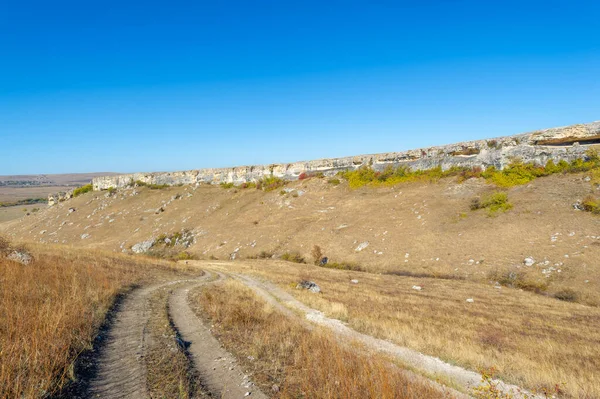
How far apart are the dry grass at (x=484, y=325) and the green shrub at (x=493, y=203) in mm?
12144

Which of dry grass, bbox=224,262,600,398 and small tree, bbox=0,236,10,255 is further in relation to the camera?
small tree, bbox=0,236,10,255

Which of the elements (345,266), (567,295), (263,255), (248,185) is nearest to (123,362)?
(567,295)

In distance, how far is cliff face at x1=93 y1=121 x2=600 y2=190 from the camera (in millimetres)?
34281

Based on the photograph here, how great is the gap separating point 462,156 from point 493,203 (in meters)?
14.4

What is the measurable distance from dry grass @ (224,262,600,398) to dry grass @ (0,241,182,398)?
29.4ft

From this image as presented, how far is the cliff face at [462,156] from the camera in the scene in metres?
34.3

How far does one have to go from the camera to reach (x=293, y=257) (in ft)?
113

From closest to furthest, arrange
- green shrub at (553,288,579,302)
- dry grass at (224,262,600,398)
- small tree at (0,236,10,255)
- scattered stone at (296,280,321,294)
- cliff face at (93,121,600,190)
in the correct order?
dry grass at (224,262,600,398), small tree at (0,236,10,255), green shrub at (553,288,579,302), scattered stone at (296,280,321,294), cliff face at (93,121,600,190)

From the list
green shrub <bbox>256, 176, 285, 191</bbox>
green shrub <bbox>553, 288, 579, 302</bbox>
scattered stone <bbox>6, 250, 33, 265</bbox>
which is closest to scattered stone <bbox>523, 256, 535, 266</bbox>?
green shrub <bbox>553, 288, 579, 302</bbox>

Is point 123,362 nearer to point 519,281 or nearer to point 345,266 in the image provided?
point 519,281

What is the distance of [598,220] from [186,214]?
5574 cm

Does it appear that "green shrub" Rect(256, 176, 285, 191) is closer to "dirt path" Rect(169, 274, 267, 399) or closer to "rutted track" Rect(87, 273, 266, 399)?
"dirt path" Rect(169, 274, 267, 399)

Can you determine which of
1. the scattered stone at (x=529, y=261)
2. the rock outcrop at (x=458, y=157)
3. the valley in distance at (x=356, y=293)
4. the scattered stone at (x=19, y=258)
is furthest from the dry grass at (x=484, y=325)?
the rock outcrop at (x=458, y=157)

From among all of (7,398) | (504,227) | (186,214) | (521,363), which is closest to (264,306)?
(521,363)
